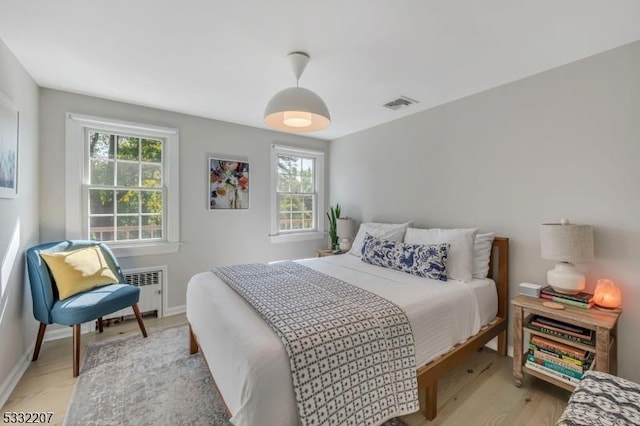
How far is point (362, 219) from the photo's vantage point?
157 inches

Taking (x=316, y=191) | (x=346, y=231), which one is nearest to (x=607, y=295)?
(x=346, y=231)

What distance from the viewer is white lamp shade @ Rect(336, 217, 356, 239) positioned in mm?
3855

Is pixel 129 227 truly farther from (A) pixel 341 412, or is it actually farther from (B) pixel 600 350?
(B) pixel 600 350

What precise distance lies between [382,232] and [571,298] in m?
1.63

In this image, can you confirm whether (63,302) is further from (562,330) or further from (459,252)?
(562,330)

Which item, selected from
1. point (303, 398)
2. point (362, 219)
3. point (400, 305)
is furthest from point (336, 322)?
point (362, 219)

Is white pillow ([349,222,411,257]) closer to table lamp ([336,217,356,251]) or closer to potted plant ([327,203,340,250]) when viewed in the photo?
table lamp ([336,217,356,251])

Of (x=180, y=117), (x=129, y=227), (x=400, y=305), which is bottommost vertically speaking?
(x=400, y=305)

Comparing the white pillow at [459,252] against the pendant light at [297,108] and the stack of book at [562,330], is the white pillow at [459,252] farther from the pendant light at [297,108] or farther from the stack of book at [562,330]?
the pendant light at [297,108]

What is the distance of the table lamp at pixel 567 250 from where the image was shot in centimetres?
187

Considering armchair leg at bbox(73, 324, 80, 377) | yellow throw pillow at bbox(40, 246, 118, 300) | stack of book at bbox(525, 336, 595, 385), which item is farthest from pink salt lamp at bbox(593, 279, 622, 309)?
yellow throw pillow at bbox(40, 246, 118, 300)

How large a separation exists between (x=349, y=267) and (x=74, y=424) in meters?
2.15

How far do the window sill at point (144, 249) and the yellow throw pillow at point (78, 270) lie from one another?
35 centimetres

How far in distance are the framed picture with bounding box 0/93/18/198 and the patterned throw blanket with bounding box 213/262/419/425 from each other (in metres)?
1.76
